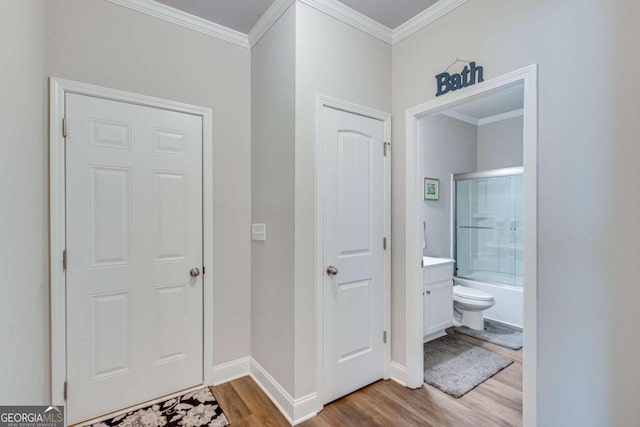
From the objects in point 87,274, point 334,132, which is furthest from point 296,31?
point 87,274

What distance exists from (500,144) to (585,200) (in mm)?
3100

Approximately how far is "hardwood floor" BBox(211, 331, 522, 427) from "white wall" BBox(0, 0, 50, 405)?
3.74ft

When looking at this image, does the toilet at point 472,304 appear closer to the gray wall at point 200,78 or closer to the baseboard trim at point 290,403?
the baseboard trim at point 290,403

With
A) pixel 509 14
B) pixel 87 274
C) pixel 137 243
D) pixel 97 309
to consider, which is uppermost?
pixel 509 14

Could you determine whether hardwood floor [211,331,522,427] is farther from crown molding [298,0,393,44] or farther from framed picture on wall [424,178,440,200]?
crown molding [298,0,393,44]

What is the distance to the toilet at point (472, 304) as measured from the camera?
10.7 feet

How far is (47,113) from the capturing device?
1.73 m

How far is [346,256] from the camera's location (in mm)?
2158

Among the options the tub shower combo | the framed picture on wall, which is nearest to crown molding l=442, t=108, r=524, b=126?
the tub shower combo

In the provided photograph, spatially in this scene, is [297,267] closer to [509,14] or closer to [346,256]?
[346,256]

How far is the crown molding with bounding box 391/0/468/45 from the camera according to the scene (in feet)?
6.54

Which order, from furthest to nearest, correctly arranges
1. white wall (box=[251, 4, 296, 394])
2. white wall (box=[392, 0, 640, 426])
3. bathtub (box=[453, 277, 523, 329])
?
bathtub (box=[453, 277, 523, 329]) → white wall (box=[251, 4, 296, 394]) → white wall (box=[392, 0, 640, 426])

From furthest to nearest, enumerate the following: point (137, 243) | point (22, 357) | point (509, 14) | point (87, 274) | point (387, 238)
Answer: point (387, 238) → point (137, 243) → point (87, 274) → point (509, 14) → point (22, 357)

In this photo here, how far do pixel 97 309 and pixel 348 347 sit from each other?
1.71 meters
